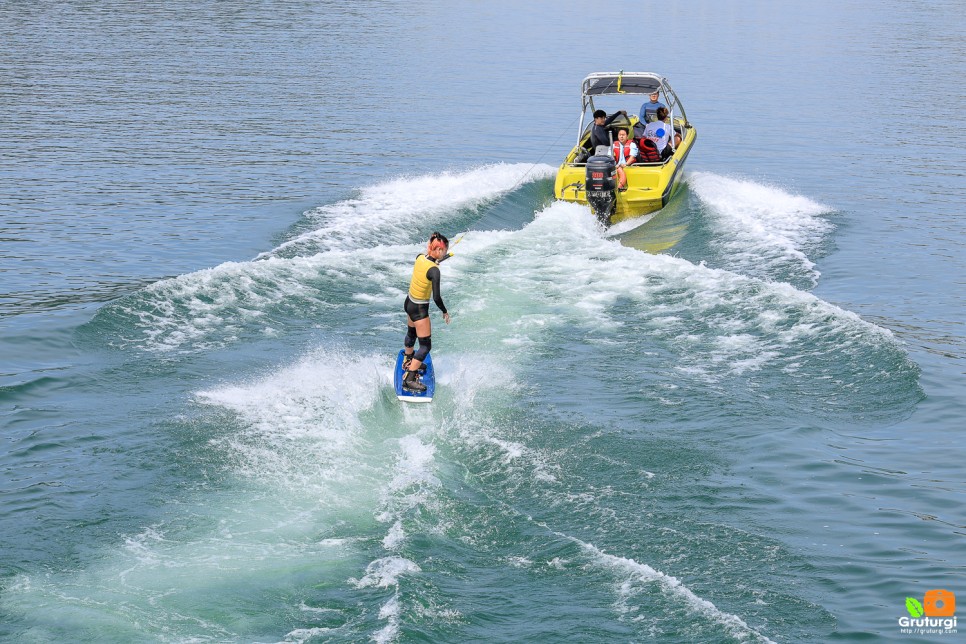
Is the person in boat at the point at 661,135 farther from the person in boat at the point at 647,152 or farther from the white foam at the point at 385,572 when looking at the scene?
the white foam at the point at 385,572

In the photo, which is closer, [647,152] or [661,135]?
[647,152]

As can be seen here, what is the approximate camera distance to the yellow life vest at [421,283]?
43.5 feet

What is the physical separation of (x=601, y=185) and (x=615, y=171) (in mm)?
695

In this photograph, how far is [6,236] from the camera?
21.8m

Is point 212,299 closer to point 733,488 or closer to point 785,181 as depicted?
point 733,488

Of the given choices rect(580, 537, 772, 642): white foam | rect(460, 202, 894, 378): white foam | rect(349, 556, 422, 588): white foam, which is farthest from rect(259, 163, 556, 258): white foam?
rect(580, 537, 772, 642): white foam

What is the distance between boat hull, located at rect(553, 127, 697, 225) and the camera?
894 inches

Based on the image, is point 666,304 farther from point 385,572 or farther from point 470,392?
point 385,572

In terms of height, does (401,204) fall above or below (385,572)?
above

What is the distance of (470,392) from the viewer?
13.8 m

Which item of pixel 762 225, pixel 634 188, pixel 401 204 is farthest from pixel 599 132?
pixel 401 204

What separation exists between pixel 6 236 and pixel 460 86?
78.1 feet

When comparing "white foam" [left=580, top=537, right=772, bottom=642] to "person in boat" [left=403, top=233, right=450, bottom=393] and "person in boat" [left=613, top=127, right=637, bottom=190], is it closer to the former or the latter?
"person in boat" [left=403, top=233, right=450, bottom=393]

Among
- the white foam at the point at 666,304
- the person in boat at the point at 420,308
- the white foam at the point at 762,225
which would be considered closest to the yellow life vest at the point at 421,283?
the person in boat at the point at 420,308
